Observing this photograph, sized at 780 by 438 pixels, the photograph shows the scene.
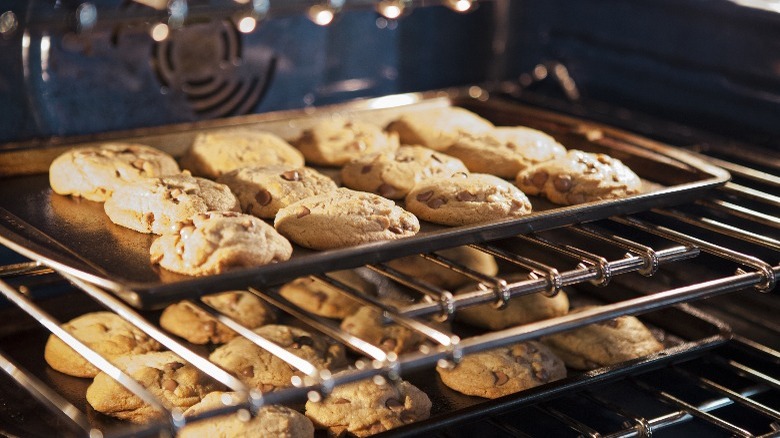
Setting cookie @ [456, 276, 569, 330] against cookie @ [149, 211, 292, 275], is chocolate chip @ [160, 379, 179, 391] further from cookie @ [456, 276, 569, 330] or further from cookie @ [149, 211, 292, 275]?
cookie @ [456, 276, 569, 330]

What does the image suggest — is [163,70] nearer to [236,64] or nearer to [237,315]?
[236,64]

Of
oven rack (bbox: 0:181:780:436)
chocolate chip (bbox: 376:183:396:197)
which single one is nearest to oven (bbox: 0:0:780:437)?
oven rack (bbox: 0:181:780:436)

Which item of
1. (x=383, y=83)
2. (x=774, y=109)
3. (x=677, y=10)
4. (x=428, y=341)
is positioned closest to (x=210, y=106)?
(x=383, y=83)

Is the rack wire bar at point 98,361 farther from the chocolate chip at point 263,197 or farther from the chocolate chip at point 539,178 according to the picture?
the chocolate chip at point 539,178

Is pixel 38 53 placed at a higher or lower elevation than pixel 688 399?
higher

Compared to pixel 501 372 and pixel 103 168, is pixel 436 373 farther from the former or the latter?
pixel 103 168
